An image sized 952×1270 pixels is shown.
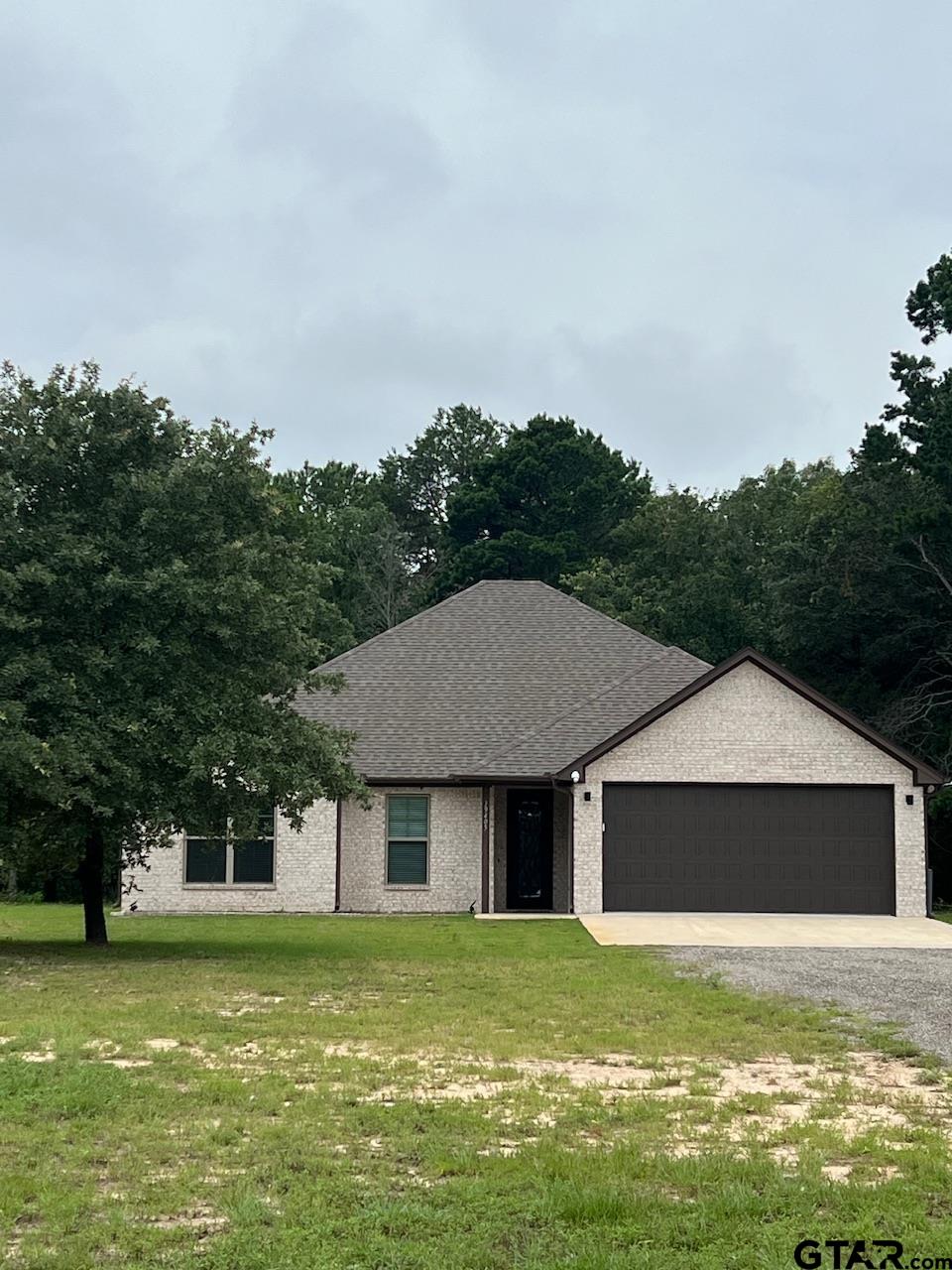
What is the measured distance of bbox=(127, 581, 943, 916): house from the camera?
2402cm

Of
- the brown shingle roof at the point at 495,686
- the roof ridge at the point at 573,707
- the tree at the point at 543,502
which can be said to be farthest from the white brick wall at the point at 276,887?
the tree at the point at 543,502

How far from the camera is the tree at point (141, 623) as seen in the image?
15.7 m

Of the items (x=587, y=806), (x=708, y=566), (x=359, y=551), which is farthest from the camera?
(x=359, y=551)

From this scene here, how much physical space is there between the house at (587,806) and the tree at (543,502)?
28983mm

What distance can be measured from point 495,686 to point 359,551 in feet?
113

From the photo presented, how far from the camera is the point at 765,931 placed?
66.8ft

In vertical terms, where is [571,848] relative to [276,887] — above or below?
above

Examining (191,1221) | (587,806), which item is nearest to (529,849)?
(587,806)

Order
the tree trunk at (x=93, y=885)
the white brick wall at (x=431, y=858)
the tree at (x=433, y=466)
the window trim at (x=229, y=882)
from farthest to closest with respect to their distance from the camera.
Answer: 1. the tree at (x=433, y=466)
2. the white brick wall at (x=431, y=858)
3. the window trim at (x=229, y=882)
4. the tree trunk at (x=93, y=885)

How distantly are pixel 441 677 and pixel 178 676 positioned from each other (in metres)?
12.3

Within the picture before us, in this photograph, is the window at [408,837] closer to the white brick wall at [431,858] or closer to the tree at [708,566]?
the white brick wall at [431,858]

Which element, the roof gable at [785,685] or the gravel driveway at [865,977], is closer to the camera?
the gravel driveway at [865,977]

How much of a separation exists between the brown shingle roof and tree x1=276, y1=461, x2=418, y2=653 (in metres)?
26.3

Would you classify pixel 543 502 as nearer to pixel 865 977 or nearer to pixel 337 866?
pixel 337 866
